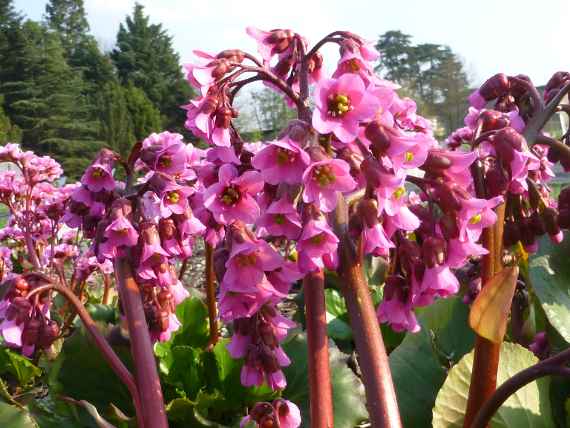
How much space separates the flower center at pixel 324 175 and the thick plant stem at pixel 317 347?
14 cm

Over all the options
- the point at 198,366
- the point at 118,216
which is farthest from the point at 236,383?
the point at 118,216

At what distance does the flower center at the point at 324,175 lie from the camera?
2.12 ft

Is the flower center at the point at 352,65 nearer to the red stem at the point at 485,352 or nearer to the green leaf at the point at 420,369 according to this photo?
the red stem at the point at 485,352

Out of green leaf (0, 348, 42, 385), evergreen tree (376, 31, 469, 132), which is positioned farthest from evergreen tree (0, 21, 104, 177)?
green leaf (0, 348, 42, 385)

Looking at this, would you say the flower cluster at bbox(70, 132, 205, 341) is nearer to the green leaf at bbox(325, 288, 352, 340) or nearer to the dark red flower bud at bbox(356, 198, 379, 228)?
the dark red flower bud at bbox(356, 198, 379, 228)

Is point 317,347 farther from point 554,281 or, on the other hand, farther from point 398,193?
point 554,281

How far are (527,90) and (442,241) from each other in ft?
1.95

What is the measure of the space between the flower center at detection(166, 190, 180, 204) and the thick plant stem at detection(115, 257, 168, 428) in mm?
148

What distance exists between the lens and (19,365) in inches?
97.9

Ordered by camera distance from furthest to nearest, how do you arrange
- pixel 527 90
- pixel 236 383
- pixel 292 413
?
pixel 236 383, pixel 527 90, pixel 292 413

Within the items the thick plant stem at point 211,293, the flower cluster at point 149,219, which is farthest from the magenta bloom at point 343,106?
the thick plant stem at point 211,293

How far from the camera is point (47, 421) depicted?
1.47 meters

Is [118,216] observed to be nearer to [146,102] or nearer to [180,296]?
[180,296]

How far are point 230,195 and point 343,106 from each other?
0.63 feet
